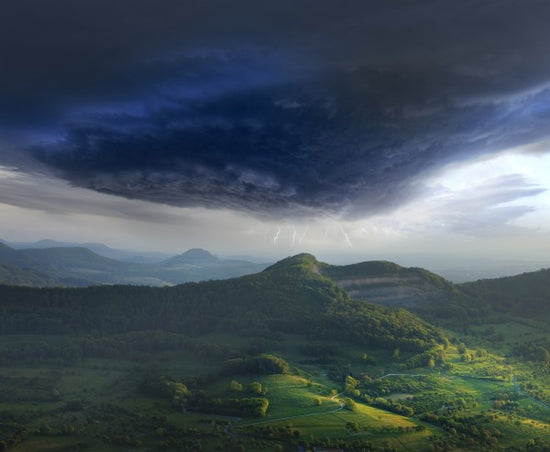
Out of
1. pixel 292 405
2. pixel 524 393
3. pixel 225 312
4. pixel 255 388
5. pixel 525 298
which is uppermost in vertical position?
pixel 525 298

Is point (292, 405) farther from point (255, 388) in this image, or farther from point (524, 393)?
point (524, 393)

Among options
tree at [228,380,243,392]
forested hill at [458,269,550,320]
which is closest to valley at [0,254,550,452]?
forested hill at [458,269,550,320]

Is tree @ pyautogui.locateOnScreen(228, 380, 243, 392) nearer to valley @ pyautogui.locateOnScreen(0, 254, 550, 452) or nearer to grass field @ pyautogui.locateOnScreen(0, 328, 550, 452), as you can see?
grass field @ pyautogui.locateOnScreen(0, 328, 550, 452)

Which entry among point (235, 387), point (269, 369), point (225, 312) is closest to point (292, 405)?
point (235, 387)

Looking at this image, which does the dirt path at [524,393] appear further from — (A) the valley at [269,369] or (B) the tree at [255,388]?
(B) the tree at [255,388]

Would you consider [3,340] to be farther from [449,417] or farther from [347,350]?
[449,417]

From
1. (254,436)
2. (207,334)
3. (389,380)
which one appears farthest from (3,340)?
(389,380)

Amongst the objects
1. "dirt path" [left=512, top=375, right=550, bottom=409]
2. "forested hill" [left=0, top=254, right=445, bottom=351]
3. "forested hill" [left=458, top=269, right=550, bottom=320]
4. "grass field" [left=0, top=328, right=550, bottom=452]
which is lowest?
"grass field" [left=0, top=328, right=550, bottom=452]

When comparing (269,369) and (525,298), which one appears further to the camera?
(525,298)
